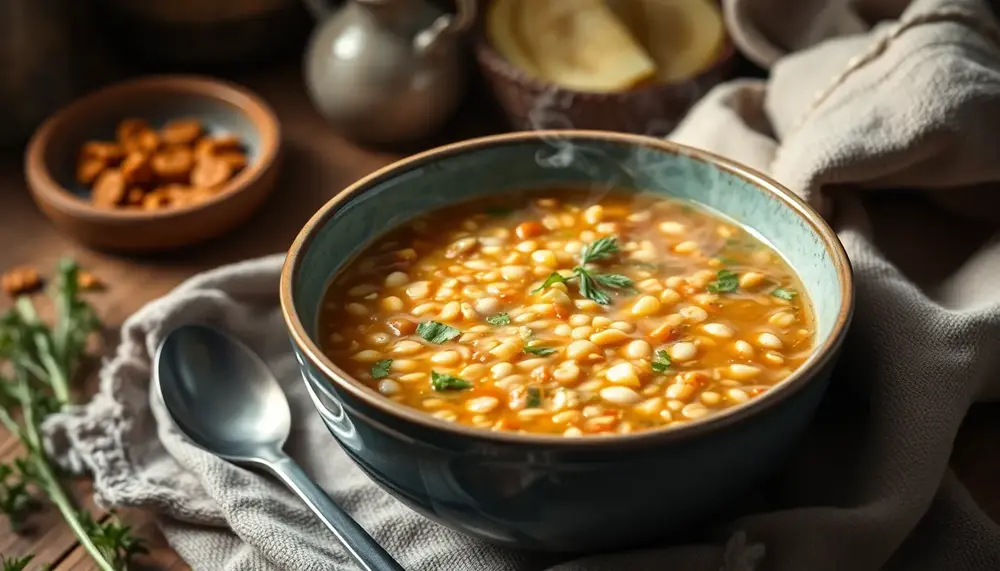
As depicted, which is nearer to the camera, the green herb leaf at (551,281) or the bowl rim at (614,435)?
the bowl rim at (614,435)

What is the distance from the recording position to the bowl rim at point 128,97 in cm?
236

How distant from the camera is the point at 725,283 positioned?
1734mm

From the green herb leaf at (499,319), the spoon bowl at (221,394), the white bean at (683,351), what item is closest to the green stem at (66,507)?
the spoon bowl at (221,394)

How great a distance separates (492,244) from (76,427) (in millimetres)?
732

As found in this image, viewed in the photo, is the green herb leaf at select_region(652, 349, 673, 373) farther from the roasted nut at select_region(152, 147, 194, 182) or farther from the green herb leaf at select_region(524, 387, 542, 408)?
the roasted nut at select_region(152, 147, 194, 182)

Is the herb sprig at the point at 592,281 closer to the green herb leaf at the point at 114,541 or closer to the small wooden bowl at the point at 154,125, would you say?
the green herb leaf at the point at 114,541

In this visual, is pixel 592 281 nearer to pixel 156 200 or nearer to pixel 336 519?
pixel 336 519

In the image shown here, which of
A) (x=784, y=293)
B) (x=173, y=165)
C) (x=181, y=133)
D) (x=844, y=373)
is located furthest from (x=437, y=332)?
(x=181, y=133)

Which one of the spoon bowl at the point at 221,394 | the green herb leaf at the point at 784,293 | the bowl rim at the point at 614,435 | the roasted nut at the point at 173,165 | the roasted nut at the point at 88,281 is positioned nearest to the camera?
the bowl rim at the point at 614,435

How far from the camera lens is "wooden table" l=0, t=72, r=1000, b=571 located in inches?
68.7

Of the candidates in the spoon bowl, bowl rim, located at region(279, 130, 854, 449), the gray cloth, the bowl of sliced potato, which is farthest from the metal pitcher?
the spoon bowl

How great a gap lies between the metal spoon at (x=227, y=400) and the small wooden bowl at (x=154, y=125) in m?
0.50

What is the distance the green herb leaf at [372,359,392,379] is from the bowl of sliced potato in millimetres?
1018

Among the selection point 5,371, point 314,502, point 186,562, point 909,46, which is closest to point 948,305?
point 909,46
